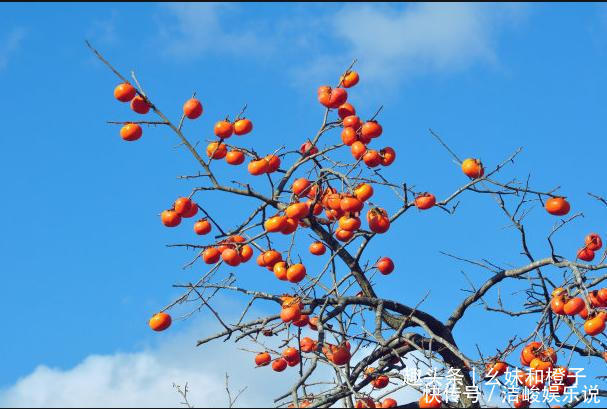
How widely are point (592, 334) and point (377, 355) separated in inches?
56.5

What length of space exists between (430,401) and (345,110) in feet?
7.30

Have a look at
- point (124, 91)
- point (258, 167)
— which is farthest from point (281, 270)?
point (124, 91)

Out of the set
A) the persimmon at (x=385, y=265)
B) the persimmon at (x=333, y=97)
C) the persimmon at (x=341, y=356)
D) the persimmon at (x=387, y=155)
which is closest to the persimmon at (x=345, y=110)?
the persimmon at (x=333, y=97)

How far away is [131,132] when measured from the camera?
588 cm

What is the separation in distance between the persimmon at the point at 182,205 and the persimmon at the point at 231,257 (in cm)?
41

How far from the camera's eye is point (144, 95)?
5773 millimetres

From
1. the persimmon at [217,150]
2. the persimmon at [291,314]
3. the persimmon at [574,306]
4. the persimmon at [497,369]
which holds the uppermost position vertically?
the persimmon at [217,150]

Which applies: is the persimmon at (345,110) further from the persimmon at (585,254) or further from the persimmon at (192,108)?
the persimmon at (585,254)

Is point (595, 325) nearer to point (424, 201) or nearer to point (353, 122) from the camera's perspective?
point (424, 201)

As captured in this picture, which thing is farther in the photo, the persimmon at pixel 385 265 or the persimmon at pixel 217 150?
the persimmon at pixel 385 265

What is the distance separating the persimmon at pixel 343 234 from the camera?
595 centimetres

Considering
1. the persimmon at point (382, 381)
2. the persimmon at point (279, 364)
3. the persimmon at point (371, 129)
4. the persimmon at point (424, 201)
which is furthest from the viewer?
the persimmon at point (382, 381)

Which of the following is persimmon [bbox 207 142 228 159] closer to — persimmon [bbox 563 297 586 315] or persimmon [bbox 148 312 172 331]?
persimmon [bbox 148 312 172 331]

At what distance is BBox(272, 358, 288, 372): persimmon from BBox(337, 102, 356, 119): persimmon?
1895mm
